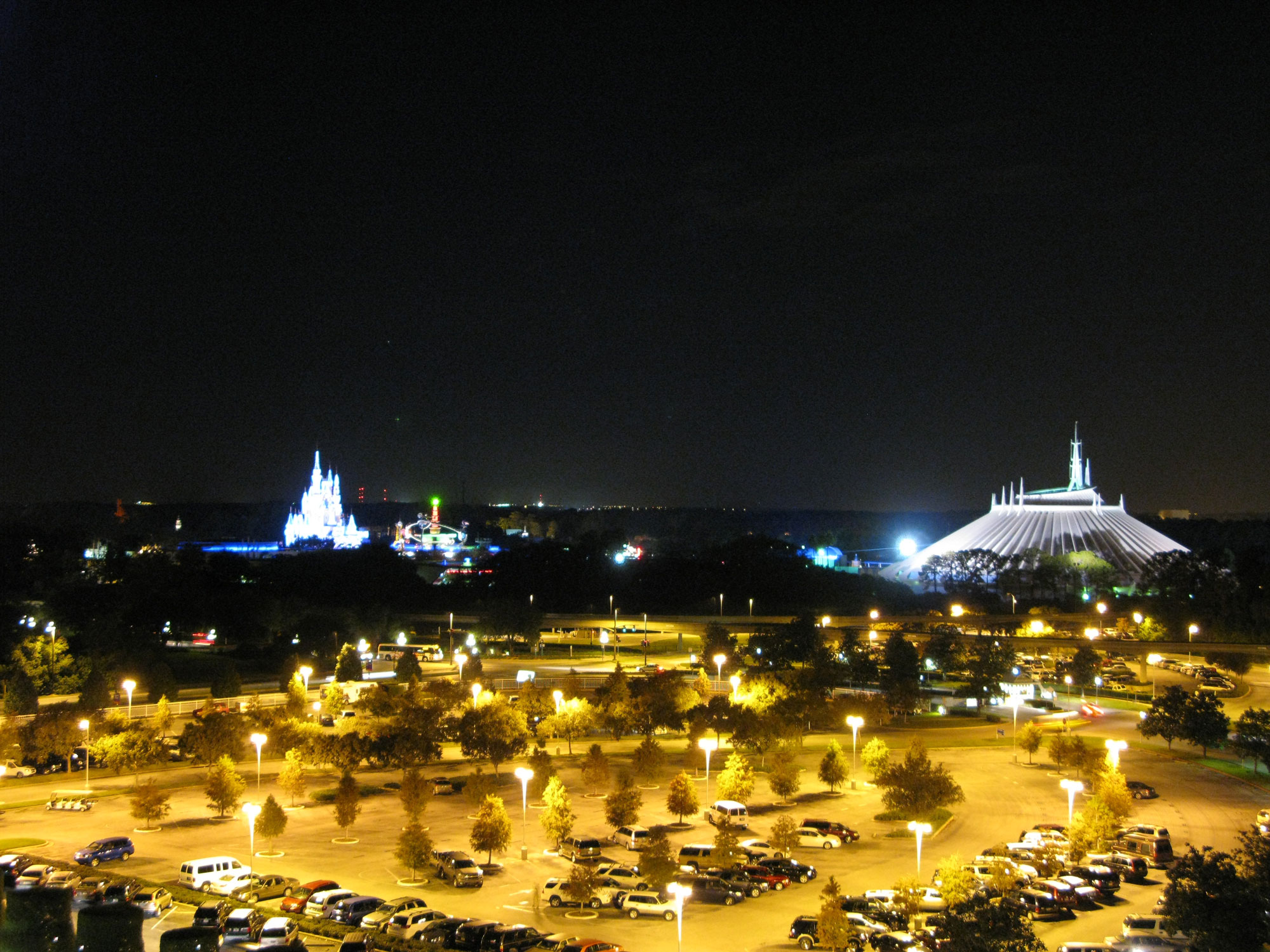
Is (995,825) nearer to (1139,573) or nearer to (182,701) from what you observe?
(182,701)

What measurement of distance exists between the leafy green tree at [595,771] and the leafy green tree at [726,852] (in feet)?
17.8

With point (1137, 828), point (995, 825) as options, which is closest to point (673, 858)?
point (995, 825)

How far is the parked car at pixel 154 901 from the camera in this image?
53.4 ft

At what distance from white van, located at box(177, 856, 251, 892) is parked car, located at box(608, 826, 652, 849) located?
614 cm

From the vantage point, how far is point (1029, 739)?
27.4 metres

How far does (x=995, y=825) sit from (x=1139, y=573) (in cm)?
5009

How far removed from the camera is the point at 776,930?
1584cm

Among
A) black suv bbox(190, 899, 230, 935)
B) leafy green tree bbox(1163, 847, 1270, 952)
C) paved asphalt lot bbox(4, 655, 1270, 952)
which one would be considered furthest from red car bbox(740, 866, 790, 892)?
black suv bbox(190, 899, 230, 935)

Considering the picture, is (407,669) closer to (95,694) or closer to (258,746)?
(95,694)

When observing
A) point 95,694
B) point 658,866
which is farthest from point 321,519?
point 658,866

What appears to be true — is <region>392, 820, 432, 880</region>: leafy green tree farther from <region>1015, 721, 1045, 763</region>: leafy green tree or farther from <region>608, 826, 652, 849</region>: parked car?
<region>1015, 721, 1045, 763</region>: leafy green tree

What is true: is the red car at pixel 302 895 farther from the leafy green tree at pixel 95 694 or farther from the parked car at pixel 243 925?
the leafy green tree at pixel 95 694

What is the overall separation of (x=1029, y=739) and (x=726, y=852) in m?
12.0

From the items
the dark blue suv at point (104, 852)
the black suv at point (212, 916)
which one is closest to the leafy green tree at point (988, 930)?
the black suv at point (212, 916)
